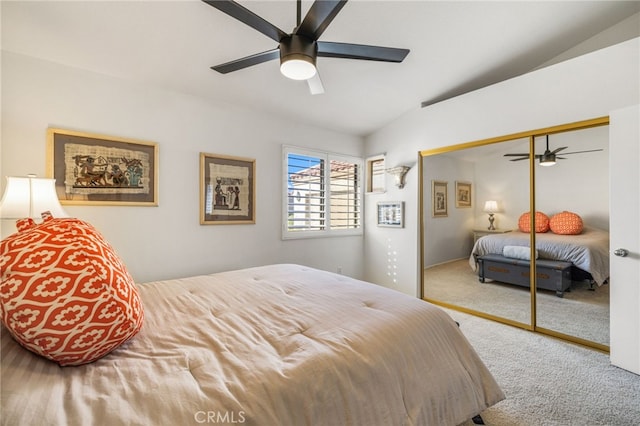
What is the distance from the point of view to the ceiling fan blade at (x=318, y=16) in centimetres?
125

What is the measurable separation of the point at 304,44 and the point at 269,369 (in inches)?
62.8

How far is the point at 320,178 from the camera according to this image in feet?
13.0

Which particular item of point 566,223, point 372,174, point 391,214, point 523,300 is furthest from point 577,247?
point 372,174

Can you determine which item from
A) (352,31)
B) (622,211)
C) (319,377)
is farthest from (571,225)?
(319,377)

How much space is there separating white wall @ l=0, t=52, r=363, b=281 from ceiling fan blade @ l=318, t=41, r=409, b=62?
5.82 ft

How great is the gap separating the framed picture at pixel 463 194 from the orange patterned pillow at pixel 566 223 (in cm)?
83

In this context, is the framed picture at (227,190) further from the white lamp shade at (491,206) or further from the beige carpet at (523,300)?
the white lamp shade at (491,206)

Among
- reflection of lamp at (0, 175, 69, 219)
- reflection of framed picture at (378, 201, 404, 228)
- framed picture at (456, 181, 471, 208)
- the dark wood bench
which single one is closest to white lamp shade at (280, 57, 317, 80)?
reflection of lamp at (0, 175, 69, 219)

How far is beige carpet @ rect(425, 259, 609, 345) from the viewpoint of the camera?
243 cm

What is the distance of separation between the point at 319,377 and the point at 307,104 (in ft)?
10.1

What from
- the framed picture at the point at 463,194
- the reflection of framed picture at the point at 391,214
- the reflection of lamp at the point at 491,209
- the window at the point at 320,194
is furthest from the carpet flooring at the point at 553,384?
the window at the point at 320,194

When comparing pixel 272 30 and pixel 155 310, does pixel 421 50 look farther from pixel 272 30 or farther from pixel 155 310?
pixel 155 310

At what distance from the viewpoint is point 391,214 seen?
404 centimetres

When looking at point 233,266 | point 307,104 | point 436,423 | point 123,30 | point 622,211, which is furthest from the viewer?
point 307,104
